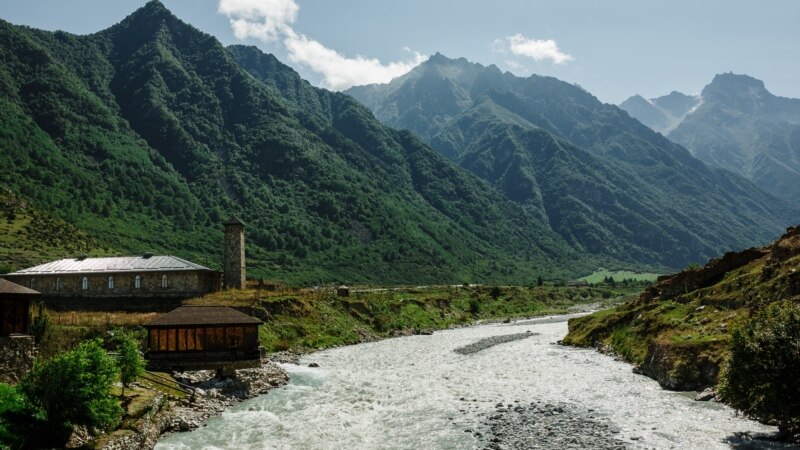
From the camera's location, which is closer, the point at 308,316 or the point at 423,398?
the point at 423,398

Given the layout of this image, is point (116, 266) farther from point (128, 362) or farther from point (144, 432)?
point (144, 432)

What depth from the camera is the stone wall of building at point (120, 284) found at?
2862 inches

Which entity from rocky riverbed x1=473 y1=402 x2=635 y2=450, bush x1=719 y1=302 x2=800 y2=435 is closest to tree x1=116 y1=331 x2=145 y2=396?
rocky riverbed x1=473 y1=402 x2=635 y2=450

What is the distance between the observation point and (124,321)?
2239 inches

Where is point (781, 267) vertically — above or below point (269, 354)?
above

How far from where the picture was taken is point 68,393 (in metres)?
26.0

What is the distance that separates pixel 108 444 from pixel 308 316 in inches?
2036

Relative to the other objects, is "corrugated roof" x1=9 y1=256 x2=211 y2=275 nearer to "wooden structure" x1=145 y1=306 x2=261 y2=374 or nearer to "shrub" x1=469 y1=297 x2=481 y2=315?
"wooden structure" x1=145 y1=306 x2=261 y2=374

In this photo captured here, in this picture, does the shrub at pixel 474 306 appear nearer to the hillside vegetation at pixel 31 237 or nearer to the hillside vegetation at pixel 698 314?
the hillside vegetation at pixel 698 314

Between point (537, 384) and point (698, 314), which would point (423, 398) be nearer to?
point (537, 384)

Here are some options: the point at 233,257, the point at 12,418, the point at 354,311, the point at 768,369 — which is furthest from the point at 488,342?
the point at 12,418

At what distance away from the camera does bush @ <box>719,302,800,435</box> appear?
90.4 feet

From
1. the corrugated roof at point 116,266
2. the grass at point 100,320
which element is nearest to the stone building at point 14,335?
the grass at point 100,320

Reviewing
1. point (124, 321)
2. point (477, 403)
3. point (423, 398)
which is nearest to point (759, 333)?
point (477, 403)
